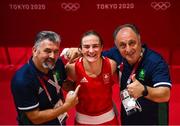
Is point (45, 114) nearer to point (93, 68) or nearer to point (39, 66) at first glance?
point (39, 66)

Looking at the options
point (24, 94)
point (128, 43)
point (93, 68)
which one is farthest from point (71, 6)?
point (24, 94)

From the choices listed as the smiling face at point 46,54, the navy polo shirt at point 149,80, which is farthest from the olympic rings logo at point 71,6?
the smiling face at point 46,54

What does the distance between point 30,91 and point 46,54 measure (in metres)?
0.30

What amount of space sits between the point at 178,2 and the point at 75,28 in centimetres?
163

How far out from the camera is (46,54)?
285 cm

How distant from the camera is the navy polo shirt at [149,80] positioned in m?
2.96

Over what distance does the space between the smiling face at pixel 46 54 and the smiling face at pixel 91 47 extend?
0.83ft

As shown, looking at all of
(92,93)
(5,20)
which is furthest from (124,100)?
(5,20)

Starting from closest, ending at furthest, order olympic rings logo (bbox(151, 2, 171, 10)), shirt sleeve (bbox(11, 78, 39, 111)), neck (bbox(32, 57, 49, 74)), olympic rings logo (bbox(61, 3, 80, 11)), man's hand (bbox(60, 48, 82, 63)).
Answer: shirt sleeve (bbox(11, 78, 39, 111))
neck (bbox(32, 57, 49, 74))
man's hand (bbox(60, 48, 82, 63))
olympic rings logo (bbox(151, 2, 171, 10))
olympic rings logo (bbox(61, 3, 80, 11))

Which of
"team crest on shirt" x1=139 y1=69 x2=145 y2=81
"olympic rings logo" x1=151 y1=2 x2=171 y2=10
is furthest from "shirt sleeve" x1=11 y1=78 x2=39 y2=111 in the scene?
"olympic rings logo" x1=151 y1=2 x2=171 y2=10

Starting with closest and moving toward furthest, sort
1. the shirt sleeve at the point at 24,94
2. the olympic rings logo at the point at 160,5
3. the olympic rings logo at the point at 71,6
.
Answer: the shirt sleeve at the point at 24,94 < the olympic rings logo at the point at 160,5 < the olympic rings logo at the point at 71,6

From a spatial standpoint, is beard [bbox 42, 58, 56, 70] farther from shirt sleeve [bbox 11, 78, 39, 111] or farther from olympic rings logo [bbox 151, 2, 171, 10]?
olympic rings logo [bbox 151, 2, 171, 10]

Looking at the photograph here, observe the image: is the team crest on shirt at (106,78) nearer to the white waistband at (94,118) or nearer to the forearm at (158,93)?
the white waistband at (94,118)

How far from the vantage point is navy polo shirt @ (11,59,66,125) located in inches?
108
